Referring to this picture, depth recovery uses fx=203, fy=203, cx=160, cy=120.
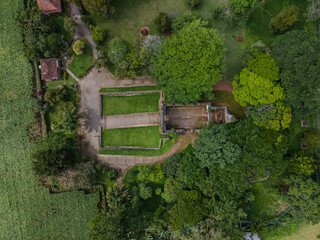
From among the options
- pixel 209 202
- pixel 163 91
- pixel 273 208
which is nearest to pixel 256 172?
pixel 209 202

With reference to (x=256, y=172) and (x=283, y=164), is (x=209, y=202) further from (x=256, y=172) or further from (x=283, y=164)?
(x=283, y=164)

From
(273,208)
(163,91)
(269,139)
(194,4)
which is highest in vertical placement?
(194,4)

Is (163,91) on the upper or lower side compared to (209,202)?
upper

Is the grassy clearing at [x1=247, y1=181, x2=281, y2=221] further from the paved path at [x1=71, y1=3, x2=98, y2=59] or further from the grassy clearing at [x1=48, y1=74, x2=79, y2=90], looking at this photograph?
the paved path at [x1=71, y1=3, x2=98, y2=59]

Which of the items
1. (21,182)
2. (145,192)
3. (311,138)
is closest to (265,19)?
(311,138)

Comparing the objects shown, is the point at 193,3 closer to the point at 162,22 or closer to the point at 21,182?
the point at 162,22

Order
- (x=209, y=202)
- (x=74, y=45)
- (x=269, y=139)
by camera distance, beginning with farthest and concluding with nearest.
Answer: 1. (x=74, y=45)
2. (x=209, y=202)
3. (x=269, y=139)

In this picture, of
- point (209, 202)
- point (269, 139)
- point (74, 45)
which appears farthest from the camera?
point (74, 45)

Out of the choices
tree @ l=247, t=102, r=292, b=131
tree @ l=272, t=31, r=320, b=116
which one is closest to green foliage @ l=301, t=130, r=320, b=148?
tree @ l=272, t=31, r=320, b=116
